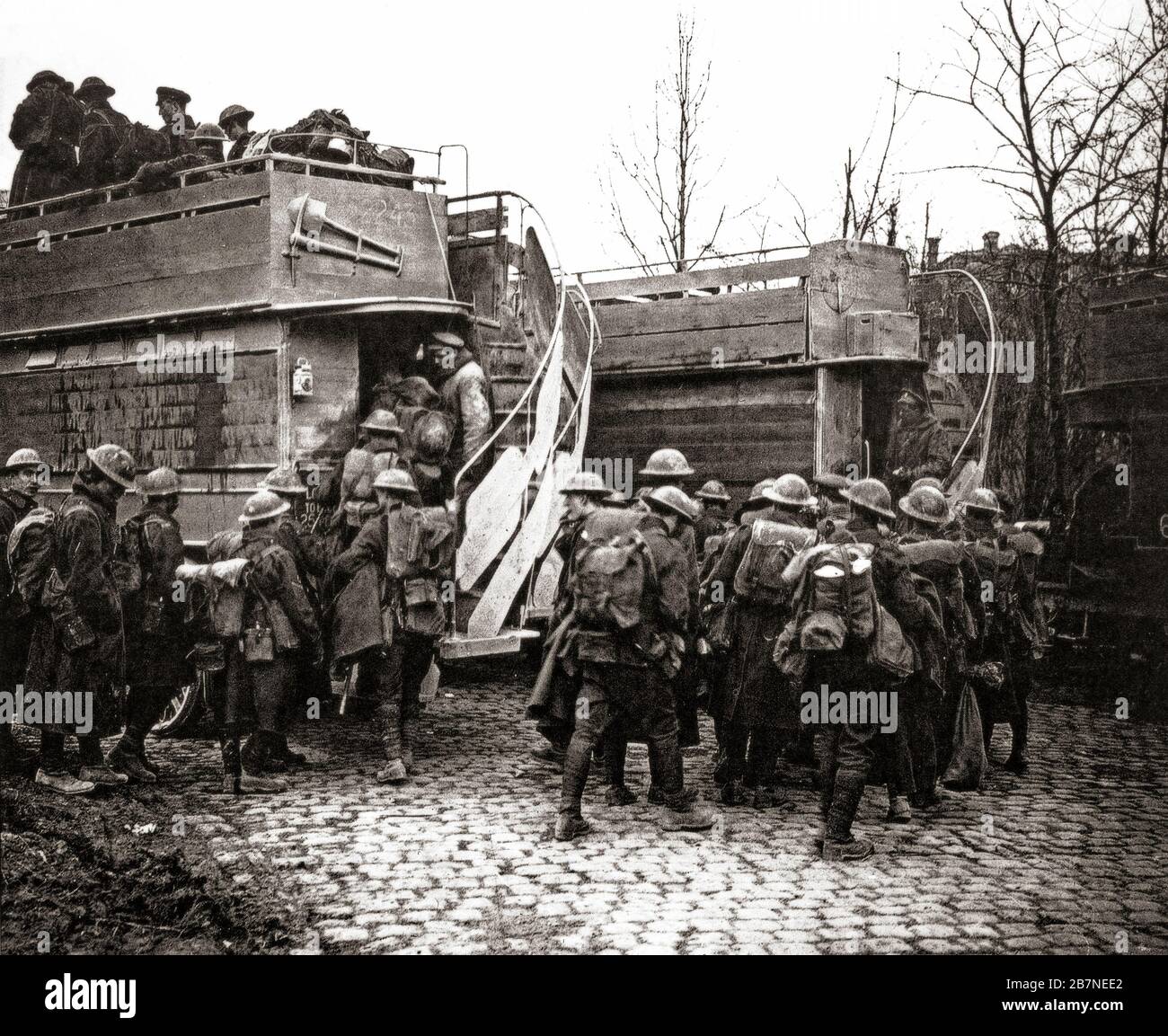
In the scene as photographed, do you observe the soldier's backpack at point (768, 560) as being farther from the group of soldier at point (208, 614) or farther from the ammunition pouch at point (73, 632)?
the ammunition pouch at point (73, 632)

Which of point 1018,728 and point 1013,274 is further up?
point 1013,274

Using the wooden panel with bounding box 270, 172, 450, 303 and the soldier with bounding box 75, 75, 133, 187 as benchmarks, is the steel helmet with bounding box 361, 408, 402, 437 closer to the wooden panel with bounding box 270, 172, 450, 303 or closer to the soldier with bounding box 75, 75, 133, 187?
the wooden panel with bounding box 270, 172, 450, 303

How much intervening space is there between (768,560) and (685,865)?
1.97m

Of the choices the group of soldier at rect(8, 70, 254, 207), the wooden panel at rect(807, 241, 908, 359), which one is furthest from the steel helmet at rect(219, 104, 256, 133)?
the wooden panel at rect(807, 241, 908, 359)

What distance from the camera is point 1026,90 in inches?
360

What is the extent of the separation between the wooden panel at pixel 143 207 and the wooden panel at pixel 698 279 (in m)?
5.20

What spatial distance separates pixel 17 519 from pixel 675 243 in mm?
9967

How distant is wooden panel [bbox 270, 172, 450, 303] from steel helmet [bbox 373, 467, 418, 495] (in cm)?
217

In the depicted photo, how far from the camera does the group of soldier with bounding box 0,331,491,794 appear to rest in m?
7.47

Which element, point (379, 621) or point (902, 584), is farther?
point (379, 621)

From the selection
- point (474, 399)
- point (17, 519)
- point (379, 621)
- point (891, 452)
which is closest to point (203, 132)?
point (474, 399)

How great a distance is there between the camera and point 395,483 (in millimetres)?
8031
